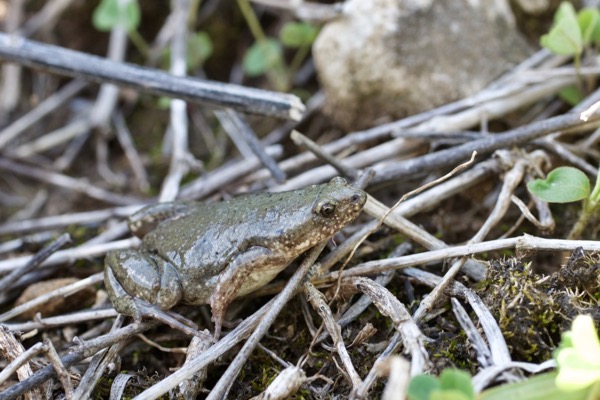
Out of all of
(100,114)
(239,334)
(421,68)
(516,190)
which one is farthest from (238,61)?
(239,334)

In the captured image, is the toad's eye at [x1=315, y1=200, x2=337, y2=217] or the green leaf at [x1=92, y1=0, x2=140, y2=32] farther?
the green leaf at [x1=92, y1=0, x2=140, y2=32]

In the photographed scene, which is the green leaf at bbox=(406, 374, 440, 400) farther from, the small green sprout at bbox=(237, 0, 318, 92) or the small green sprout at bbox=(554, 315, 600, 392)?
the small green sprout at bbox=(237, 0, 318, 92)

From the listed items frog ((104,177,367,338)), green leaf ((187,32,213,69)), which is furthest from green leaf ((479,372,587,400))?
green leaf ((187,32,213,69))

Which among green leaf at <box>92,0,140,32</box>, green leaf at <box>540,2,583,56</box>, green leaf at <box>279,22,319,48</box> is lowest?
green leaf at <box>279,22,319,48</box>

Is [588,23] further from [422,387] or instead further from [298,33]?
[422,387]

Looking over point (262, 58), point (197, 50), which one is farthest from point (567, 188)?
point (197, 50)

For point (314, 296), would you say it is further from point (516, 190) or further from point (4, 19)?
point (4, 19)
